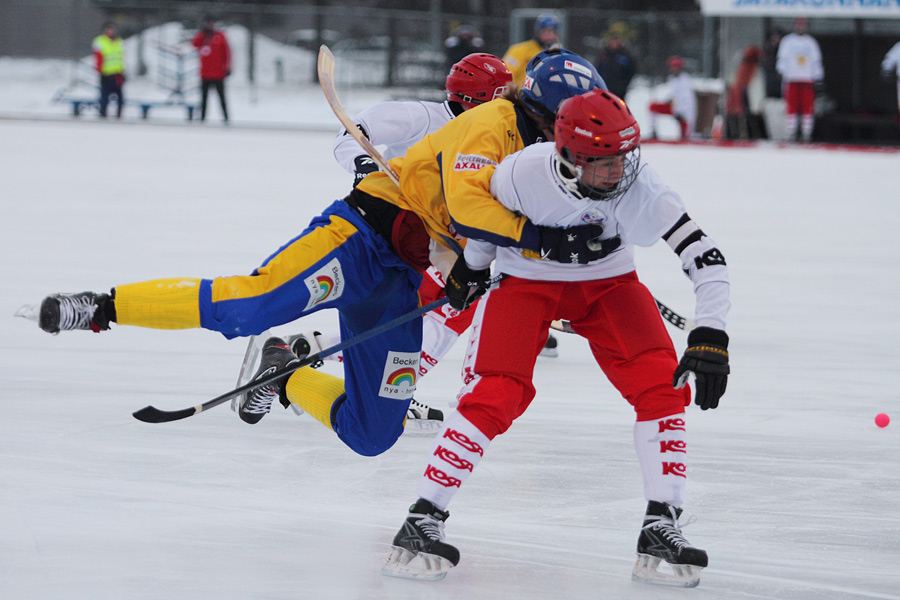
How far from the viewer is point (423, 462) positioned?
369 centimetres

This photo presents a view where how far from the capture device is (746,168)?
13.1m

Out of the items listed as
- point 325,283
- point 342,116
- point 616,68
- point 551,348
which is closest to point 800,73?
point 616,68

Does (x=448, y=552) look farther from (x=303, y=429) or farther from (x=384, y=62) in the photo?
(x=384, y=62)

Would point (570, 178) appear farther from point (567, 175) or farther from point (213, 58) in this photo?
point (213, 58)

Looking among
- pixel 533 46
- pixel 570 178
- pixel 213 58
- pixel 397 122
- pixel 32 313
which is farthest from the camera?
pixel 213 58

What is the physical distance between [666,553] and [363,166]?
5.79 feet

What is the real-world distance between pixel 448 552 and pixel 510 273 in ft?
2.44

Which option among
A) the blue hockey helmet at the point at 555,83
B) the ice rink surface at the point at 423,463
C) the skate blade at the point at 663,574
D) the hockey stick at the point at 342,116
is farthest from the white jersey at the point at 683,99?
the skate blade at the point at 663,574

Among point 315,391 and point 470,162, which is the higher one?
point 470,162

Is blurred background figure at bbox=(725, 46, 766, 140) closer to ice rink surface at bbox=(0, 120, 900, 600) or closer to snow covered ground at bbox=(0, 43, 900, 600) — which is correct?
snow covered ground at bbox=(0, 43, 900, 600)

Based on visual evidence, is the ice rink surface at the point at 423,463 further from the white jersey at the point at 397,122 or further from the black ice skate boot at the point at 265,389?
the white jersey at the point at 397,122

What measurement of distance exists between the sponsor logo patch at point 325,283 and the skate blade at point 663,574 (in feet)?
3.76

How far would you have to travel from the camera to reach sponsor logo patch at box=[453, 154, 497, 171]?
290cm

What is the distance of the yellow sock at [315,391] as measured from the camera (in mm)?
3561
